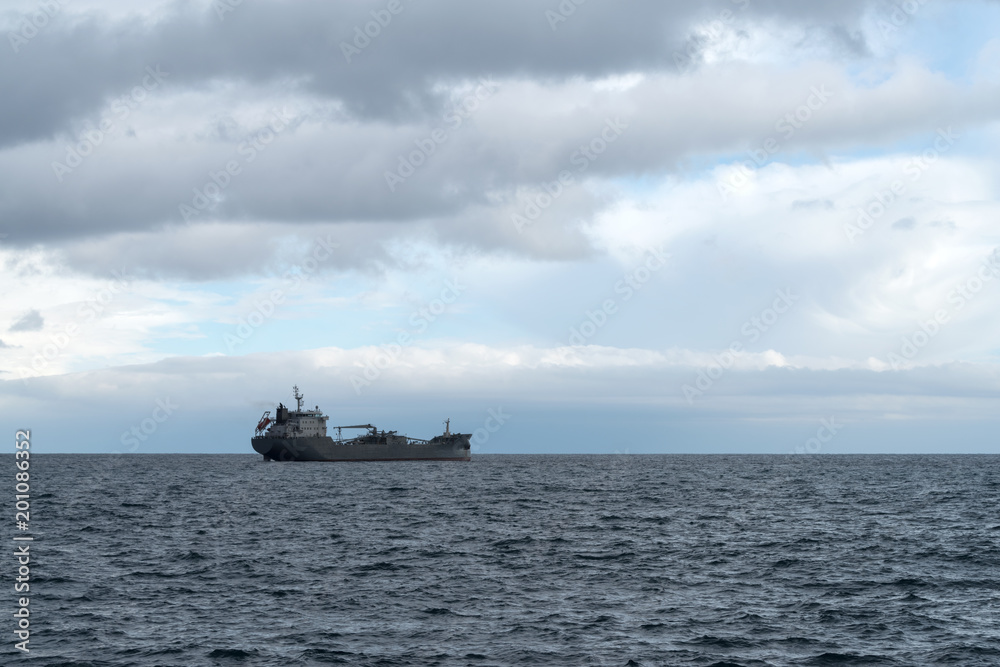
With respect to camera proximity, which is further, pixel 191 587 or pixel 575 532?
pixel 575 532

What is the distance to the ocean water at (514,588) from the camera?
22859 mm

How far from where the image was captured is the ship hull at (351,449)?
160 metres

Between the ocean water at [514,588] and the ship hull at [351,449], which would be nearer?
the ocean water at [514,588]

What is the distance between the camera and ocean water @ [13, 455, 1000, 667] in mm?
22859

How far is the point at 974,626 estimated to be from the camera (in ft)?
83.8

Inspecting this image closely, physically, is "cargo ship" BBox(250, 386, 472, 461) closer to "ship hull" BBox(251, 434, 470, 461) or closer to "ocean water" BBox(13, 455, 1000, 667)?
"ship hull" BBox(251, 434, 470, 461)

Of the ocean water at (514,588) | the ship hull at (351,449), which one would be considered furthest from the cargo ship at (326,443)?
the ocean water at (514,588)

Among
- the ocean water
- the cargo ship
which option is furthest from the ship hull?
the ocean water

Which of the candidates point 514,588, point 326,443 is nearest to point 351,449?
point 326,443

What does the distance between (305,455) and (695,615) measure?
14144 centimetres

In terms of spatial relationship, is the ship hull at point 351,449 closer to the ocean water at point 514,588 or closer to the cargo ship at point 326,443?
the cargo ship at point 326,443

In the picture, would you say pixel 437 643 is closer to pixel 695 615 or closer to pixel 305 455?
pixel 695 615

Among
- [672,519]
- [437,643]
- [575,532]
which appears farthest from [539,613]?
[672,519]

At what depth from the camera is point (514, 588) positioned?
31.2 m
